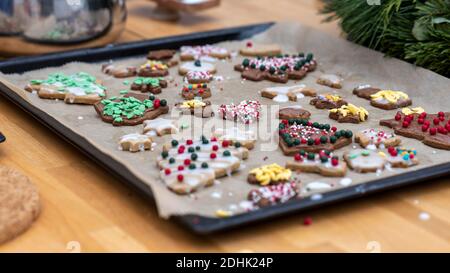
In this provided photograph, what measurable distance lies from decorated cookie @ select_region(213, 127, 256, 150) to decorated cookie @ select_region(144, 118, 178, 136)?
71 mm

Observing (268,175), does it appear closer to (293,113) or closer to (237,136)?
(237,136)

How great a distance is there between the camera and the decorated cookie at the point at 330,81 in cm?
147

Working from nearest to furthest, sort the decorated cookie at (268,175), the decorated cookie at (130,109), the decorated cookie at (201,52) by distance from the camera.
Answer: the decorated cookie at (268,175)
the decorated cookie at (130,109)
the decorated cookie at (201,52)

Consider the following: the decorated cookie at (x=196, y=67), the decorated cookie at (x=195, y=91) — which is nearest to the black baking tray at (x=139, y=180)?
the decorated cookie at (x=196, y=67)

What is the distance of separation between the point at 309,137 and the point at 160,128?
0.79 ft

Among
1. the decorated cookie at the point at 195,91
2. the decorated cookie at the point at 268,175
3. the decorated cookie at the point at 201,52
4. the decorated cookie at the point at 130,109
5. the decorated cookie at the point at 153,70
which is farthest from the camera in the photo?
the decorated cookie at the point at 201,52

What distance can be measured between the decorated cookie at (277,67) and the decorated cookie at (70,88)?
300 millimetres

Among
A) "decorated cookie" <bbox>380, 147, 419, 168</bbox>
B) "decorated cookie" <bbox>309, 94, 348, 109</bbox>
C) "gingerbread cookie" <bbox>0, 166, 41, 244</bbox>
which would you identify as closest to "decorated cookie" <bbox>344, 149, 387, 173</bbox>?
"decorated cookie" <bbox>380, 147, 419, 168</bbox>

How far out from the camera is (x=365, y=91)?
4.68ft

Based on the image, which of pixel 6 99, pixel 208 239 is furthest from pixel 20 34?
pixel 208 239

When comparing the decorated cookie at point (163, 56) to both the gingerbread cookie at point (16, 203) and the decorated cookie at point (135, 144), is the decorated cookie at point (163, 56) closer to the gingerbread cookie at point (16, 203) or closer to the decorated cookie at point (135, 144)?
the decorated cookie at point (135, 144)

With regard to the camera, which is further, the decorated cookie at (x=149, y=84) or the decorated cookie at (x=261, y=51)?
the decorated cookie at (x=261, y=51)

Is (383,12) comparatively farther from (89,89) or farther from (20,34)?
(20,34)

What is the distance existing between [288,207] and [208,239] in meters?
0.11
